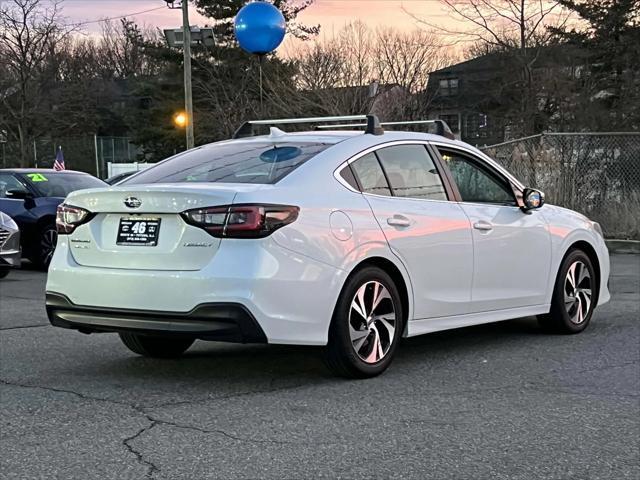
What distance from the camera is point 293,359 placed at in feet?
18.6

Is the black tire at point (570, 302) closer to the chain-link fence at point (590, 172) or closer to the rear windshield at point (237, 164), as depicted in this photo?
the rear windshield at point (237, 164)

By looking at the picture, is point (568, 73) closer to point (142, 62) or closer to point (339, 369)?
point (339, 369)

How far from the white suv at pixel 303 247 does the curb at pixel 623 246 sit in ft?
27.4

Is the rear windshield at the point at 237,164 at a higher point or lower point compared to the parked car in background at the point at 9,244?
higher

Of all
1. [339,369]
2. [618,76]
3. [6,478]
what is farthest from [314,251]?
[618,76]

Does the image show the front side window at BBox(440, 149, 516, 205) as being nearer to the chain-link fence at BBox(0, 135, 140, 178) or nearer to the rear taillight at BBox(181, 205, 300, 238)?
the rear taillight at BBox(181, 205, 300, 238)

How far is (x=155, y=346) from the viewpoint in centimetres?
571

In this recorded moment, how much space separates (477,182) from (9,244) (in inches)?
267

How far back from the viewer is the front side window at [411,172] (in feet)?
18.0

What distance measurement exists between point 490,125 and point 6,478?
121ft

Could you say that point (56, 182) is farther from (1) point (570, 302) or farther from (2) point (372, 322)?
(2) point (372, 322)

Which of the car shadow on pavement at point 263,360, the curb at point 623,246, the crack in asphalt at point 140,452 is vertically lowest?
the curb at point 623,246

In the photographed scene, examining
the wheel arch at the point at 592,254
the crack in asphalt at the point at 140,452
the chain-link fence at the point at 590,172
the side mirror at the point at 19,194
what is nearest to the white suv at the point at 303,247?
the crack in asphalt at the point at 140,452

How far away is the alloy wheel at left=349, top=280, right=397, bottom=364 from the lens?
4953 millimetres
